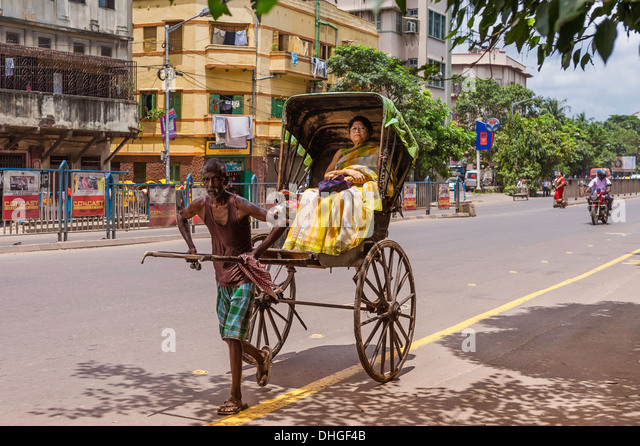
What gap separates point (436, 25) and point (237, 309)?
187 ft

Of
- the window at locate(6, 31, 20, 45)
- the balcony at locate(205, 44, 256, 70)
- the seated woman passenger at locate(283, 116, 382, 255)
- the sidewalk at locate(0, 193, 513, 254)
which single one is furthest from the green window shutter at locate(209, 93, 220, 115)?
the seated woman passenger at locate(283, 116, 382, 255)

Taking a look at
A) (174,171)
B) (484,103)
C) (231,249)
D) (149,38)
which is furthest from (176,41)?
(484,103)

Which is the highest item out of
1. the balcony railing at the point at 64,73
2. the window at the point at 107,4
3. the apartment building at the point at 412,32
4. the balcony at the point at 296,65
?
the apartment building at the point at 412,32

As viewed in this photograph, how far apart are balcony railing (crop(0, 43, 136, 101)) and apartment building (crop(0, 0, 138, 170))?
35 mm

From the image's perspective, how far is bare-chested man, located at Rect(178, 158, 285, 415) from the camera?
5.21 m

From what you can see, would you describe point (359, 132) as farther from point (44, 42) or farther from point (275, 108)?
point (275, 108)

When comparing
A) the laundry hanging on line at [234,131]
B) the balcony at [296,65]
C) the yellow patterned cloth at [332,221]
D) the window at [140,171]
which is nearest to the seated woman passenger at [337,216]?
the yellow patterned cloth at [332,221]

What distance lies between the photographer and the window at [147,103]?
42969mm

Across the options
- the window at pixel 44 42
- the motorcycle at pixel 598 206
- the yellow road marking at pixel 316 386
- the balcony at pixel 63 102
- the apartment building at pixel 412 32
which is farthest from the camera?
the apartment building at pixel 412 32

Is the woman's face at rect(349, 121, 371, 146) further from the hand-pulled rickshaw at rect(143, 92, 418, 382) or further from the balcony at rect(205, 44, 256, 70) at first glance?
the balcony at rect(205, 44, 256, 70)

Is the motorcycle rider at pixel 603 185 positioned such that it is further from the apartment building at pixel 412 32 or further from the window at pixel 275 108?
the apartment building at pixel 412 32

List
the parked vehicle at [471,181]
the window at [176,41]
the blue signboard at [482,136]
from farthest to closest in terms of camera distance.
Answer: the parked vehicle at [471,181] < the blue signboard at [482,136] < the window at [176,41]

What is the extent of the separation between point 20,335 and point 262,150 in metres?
37.1

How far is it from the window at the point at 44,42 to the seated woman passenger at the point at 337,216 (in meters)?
28.0
